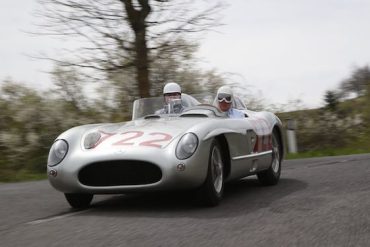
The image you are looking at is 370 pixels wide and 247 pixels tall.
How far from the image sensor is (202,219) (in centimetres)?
533

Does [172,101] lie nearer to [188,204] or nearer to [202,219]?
[188,204]

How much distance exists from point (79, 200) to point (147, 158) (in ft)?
3.51

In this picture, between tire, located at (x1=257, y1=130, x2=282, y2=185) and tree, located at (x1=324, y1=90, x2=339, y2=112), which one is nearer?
tire, located at (x1=257, y1=130, x2=282, y2=185)

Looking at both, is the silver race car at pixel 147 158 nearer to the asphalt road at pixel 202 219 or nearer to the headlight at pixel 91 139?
the headlight at pixel 91 139

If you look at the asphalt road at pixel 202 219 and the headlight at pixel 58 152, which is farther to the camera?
the headlight at pixel 58 152

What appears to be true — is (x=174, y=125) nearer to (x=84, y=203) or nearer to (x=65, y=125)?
(x=84, y=203)

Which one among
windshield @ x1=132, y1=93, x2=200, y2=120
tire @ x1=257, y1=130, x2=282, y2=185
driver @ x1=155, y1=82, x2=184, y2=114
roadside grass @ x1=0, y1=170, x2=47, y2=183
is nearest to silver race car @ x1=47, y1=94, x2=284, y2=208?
driver @ x1=155, y1=82, x2=184, y2=114

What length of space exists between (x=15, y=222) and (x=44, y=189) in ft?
10.2

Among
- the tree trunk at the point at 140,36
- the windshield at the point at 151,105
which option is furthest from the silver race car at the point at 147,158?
the tree trunk at the point at 140,36

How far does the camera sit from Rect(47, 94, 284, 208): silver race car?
5.75 m

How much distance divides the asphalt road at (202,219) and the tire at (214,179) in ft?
0.38

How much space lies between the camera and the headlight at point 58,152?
6086 millimetres

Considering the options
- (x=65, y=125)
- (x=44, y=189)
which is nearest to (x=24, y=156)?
(x=65, y=125)

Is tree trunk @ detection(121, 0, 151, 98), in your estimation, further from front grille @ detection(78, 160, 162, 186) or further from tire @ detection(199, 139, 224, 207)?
front grille @ detection(78, 160, 162, 186)
